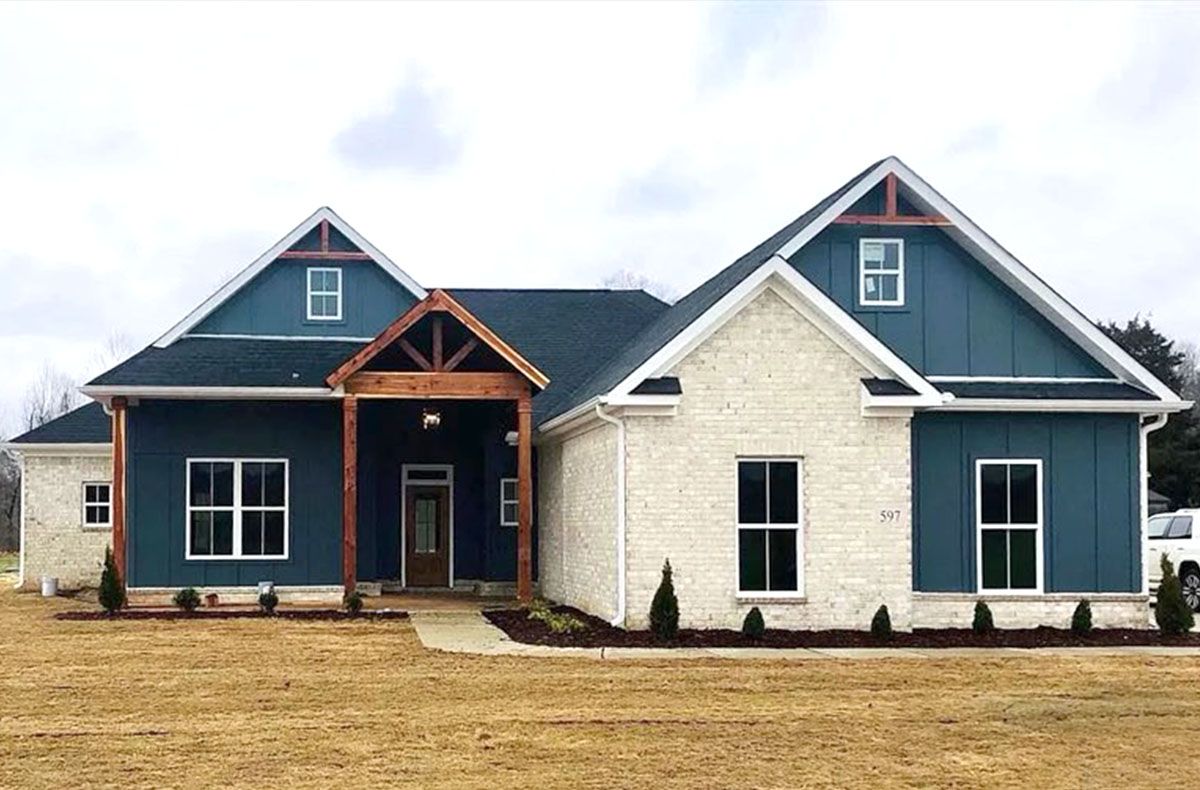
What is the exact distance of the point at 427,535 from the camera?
27047mm

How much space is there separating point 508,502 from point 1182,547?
11.5 metres

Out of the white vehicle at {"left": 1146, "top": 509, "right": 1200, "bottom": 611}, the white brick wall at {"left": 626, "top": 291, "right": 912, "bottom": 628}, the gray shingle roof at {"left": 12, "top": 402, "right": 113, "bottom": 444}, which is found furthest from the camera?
the gray shingle roof at {"left": 12, "top": 402, "right": 113, "bottom": 444}

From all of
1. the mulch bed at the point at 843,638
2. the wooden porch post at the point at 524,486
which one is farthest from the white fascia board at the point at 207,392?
the mulch bed at the point at 843,638

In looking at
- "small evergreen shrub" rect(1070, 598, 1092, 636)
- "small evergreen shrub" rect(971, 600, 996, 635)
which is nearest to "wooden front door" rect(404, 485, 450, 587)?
"small evergreen shrub" rect(971, 600, 996, 635)

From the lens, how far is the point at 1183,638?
60.5 feet

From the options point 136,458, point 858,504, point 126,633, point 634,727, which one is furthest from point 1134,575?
point 136,458

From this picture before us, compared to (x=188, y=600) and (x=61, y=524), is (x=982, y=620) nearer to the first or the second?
(x=188, y=600)

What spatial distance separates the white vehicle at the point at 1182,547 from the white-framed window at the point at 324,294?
14.1 meters

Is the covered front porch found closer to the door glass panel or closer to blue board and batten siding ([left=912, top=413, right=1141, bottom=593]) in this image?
the door glass panel

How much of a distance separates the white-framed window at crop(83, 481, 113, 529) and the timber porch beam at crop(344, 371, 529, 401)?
35.9ft

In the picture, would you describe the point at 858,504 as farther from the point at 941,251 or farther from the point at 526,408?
the point at 526,408

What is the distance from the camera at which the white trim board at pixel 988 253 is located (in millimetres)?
19719

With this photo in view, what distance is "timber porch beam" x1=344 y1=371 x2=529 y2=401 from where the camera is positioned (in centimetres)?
2186

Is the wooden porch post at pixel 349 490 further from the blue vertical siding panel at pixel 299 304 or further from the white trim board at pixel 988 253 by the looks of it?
A: the white trim board at pixel 988 253
